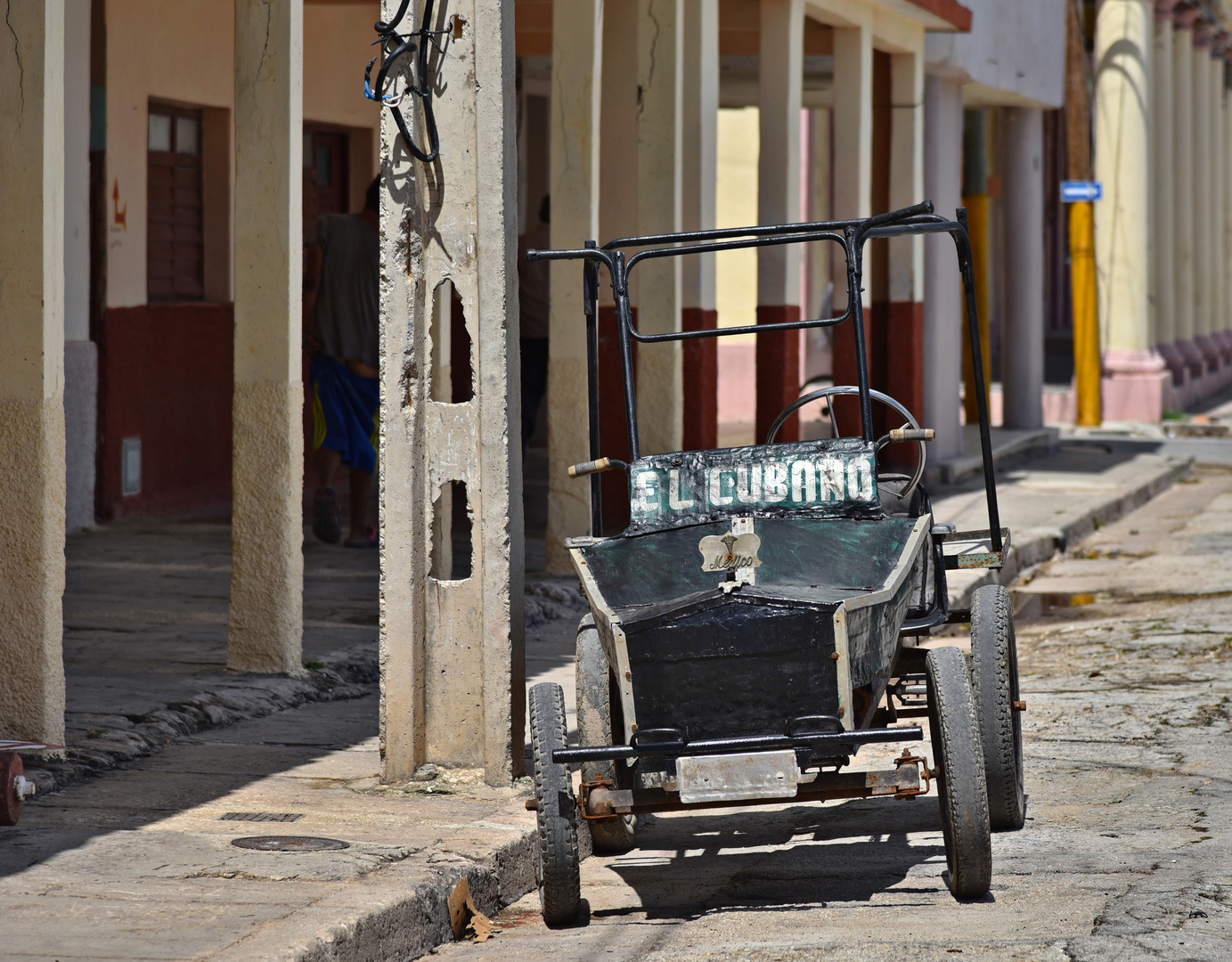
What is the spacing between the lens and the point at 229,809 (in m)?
5.50

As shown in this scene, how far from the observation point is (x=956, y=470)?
15477mm

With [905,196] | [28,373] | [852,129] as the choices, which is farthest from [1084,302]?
[28,373]

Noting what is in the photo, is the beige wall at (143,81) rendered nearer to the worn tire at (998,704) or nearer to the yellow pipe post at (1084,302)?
the worn tire at (998,704)

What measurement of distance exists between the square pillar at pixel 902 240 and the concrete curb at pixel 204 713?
27.2 ft

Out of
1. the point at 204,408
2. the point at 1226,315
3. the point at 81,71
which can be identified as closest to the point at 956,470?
the point at 204,408

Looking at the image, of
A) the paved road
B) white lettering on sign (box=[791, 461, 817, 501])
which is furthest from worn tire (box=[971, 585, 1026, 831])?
white lettering on sign (box=[791, 461, 817, 501])

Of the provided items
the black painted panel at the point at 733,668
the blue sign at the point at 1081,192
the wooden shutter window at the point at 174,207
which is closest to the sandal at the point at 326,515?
the wooden shutter window at the point at 174,207

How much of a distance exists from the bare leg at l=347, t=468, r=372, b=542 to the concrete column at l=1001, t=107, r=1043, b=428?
10230 millimetres

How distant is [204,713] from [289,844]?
161 cm

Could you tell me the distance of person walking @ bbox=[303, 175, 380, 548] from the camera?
33.8 feet

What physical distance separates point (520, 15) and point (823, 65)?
15.9 ft

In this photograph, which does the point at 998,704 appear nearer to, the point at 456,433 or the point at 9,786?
the point at 456,433

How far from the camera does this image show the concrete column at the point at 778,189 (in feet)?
40.7

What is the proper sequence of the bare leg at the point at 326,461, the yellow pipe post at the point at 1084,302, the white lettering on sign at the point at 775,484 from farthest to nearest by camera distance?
the yellow pipe post at the point at 1084,302
the bare leg at the point at 326,461
the white lettering on sign at the point at 775,484
